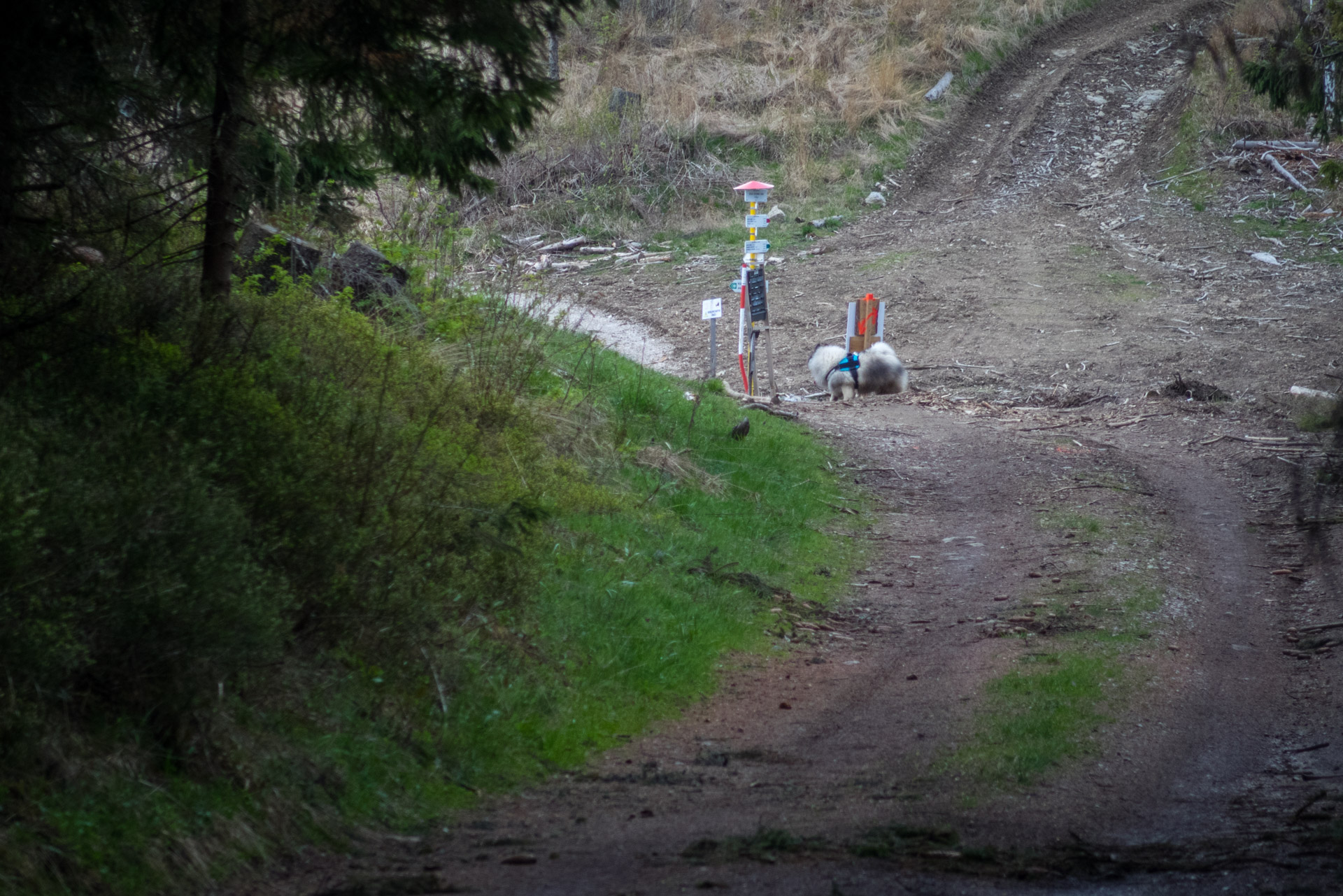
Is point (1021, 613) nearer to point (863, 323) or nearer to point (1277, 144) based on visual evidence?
point (863, 323)

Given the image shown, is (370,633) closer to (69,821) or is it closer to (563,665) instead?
(563,665)

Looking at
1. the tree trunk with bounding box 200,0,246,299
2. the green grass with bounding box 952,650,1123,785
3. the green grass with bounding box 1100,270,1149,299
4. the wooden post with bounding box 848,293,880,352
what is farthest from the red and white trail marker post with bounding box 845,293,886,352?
the tree trunk with bounding box 200,0,246,299

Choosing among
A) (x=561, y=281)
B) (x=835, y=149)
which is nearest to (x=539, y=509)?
(x=561, y=281)

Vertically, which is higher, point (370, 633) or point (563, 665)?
point (370, 633)

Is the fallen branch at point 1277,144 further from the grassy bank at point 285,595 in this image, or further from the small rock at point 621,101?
the grassy bank at point 285,595

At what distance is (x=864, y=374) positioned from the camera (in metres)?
17.6

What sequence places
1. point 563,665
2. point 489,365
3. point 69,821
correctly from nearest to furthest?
1. point 69,821
2. point 563,665
3. point 489,365

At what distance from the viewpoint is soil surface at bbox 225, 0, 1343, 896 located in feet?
15.2

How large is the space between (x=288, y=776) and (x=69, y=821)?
3.27 ft

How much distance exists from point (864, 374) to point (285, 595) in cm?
1360

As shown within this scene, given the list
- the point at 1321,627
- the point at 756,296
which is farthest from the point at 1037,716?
the point at 756,296

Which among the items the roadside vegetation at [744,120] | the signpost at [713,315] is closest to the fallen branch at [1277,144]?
the roadside vegetation at [744,120]

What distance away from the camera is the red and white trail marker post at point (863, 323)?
56.0 ft

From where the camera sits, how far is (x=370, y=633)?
222 inches
